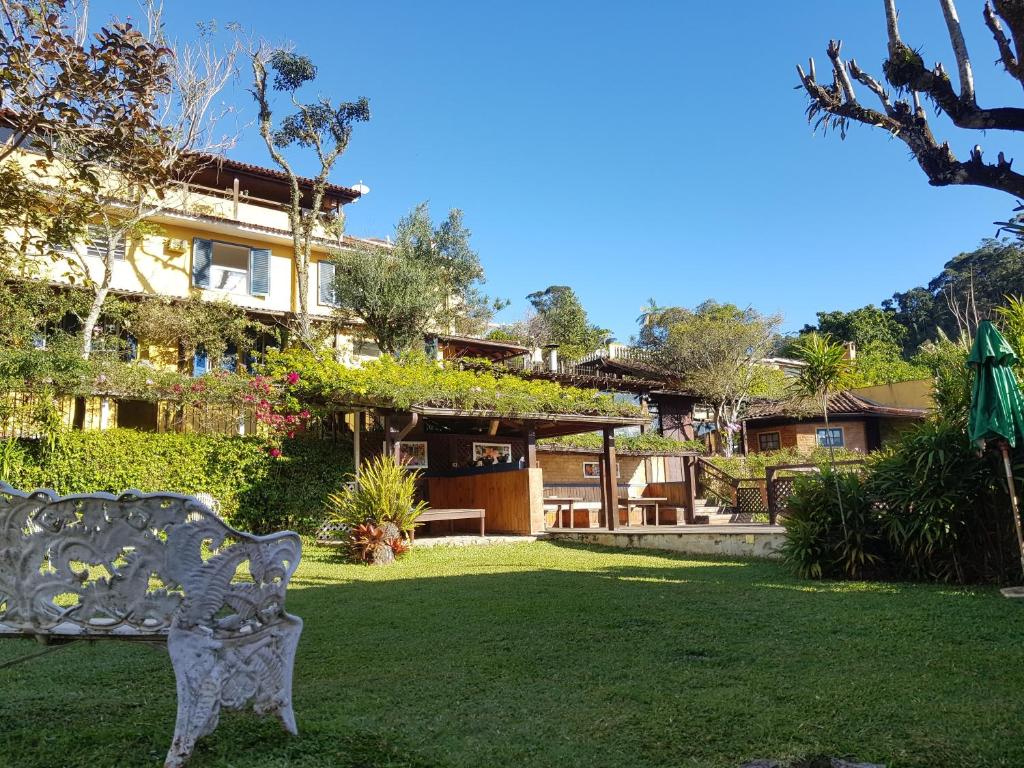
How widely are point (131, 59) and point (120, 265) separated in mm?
15065

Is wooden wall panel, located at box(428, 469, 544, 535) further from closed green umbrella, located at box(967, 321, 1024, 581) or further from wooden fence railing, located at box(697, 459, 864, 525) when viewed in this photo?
closed green umbrella, located at box(967, 321, 1024, 581)

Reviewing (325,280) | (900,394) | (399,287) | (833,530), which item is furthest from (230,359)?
(900,394)

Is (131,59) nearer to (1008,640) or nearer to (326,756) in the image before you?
(326,756)

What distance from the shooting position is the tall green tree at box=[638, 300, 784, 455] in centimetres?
2777

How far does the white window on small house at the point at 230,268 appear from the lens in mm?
19672

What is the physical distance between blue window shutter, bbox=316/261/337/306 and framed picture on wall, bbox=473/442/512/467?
21.1ft

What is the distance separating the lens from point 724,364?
2778 cm

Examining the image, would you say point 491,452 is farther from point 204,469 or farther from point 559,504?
point 204,469

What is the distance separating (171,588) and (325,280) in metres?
19.3

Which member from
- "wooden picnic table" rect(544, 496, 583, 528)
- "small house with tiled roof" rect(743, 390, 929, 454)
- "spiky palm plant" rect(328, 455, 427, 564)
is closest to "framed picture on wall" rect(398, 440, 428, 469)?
"wooden picnic table" rect(544, 496, 583, 528)

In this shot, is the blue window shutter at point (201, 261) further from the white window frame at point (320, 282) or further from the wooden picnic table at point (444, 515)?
the wooden picnic table at point (444, 515)

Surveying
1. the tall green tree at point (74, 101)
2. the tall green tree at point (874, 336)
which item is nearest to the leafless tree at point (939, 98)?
the tall green tree at point (74, 101)

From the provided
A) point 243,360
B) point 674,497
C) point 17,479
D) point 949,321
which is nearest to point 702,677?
point 17,479

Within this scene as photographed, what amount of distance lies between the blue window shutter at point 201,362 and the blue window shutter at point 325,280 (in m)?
3.63
